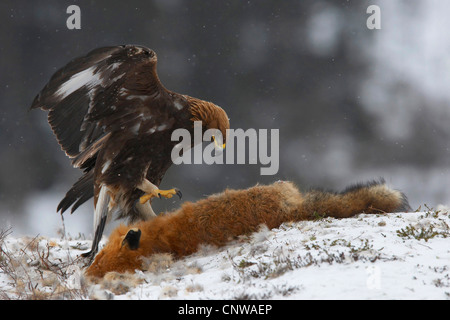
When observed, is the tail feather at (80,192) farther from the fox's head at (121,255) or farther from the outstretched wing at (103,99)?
the fox's head at (121,255)

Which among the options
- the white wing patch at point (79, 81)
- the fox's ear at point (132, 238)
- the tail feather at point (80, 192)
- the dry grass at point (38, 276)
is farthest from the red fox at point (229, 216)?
the white wing patch at point (79, 81)

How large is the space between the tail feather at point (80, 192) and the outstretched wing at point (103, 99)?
0.22m

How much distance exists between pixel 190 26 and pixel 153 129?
31.3ft

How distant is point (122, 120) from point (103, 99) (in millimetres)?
335

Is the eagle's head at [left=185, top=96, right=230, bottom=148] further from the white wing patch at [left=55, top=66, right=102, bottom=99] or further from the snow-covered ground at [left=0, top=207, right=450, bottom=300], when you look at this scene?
the snow-covered ground at [left=0, top=207, right=450, bottom=300]

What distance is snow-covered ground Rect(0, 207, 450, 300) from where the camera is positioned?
3758 mm

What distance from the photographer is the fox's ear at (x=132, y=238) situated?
5207 millimetres

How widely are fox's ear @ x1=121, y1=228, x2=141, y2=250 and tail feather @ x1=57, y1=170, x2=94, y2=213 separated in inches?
75.7

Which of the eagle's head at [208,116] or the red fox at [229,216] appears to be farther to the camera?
the eagle's head at [208,116]

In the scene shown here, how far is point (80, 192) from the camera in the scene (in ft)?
23.0

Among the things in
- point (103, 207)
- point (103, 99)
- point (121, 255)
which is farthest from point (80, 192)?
point (121, 255)

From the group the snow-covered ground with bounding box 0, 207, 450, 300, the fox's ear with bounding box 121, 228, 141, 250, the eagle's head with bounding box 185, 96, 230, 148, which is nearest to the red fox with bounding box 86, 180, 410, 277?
the fox's ear with bounding box 121, 228, 141, 250
